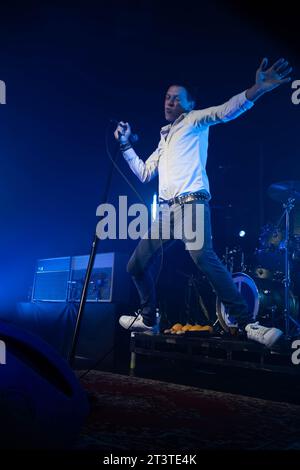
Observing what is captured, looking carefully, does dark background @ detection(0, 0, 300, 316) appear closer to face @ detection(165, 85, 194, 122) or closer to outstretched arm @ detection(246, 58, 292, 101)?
face @ detection(165, 85, 194, 122)

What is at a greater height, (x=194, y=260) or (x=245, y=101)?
(x=245, y=101)

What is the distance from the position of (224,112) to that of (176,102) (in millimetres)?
571

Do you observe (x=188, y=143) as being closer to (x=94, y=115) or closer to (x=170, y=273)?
(x=170, y=273)

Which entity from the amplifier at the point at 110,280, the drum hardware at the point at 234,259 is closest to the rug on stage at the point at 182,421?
the amplifier at the point at 110,280

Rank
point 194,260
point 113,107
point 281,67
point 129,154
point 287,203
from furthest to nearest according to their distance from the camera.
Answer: point 113,107 < point 287,203 < point 129,154 < point 194,260 < point 281,67

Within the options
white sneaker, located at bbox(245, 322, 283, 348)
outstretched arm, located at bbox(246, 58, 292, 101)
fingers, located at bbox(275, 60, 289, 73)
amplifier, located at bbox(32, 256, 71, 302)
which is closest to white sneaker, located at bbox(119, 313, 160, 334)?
white sneaker, located at bbox(245, 322, 283, 348)

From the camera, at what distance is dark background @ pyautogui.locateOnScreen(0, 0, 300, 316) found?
4.46m

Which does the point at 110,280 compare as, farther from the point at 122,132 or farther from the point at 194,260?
the point at 122,132

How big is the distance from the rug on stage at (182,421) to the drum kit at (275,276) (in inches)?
71.1

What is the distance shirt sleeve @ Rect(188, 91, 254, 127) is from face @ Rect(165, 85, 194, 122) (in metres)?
0.18

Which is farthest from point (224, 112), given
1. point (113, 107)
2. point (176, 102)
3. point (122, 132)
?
point (113, 107)

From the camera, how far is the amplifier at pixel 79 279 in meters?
4.32

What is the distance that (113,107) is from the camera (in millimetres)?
5781

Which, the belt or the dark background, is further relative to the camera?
the dark background
